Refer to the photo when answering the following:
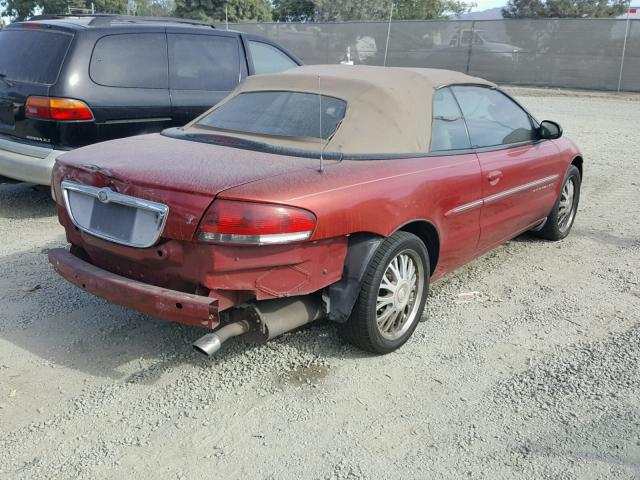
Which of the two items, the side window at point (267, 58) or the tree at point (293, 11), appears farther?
the tree at point (293, 11)

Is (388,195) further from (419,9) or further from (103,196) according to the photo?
(419,9)

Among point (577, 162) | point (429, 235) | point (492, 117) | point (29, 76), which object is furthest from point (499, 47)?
point (429, 235)

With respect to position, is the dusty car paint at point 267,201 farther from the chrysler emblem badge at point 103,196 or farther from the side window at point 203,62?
the side window at point 203,62

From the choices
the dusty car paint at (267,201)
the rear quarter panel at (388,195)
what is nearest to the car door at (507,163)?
the rear quarter panel at (388,195)

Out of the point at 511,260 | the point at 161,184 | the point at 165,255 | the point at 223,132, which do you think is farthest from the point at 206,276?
the point at 511,260

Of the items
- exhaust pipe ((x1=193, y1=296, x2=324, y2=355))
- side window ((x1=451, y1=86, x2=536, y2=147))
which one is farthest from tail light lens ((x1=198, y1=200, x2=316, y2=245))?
side window ((x1=451, y1=86, x2=536, y2=147))

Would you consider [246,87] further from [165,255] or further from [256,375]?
[256,375]

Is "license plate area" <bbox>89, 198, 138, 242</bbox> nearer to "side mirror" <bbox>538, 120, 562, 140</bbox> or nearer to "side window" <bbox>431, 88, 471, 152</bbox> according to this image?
"side window" <bbox>431, 88, 471, 152</bbox>

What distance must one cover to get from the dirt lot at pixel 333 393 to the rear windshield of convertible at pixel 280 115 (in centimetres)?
122

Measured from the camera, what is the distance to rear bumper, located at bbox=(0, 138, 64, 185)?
5668 mm

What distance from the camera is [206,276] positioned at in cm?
297

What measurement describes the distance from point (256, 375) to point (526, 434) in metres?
1.38

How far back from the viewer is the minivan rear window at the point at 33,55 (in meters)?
5.81

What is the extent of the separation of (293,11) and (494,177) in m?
53.0
